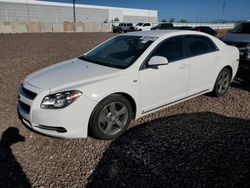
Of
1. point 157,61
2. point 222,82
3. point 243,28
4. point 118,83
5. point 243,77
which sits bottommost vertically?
point 243,77

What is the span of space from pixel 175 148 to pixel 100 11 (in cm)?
8182

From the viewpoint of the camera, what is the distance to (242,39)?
813 cm

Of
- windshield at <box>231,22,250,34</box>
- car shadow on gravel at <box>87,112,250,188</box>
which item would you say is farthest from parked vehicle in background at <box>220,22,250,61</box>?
car shadow on gravel at <box>87,112,250,188</box>

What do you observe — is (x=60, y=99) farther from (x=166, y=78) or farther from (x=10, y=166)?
(x=166, y=78)

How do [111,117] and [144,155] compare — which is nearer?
[144,155]

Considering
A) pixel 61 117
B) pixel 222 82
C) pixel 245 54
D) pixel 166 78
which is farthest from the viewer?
pixel 245 54

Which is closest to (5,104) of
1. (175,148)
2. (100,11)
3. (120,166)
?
(120,166)

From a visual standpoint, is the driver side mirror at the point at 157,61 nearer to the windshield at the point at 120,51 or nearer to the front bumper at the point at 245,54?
the windshield at the point at 120,51

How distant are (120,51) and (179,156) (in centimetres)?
215

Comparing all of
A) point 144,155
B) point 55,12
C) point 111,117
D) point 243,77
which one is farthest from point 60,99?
point 55,12

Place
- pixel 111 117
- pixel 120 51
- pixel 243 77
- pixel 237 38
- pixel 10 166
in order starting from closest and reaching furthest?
pixel 10 166
pixel 111 117
pixel 120 51
pixel 243 77
pixel 237 38

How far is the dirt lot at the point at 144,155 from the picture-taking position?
2771 mm

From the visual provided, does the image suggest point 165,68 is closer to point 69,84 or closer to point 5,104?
point 69,84

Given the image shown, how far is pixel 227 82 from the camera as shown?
551cm
